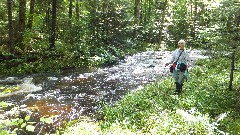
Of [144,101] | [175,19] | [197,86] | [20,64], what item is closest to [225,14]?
[197,86]

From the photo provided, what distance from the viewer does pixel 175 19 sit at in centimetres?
3522

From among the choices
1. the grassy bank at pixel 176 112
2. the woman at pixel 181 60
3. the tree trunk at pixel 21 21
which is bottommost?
the grassy bank at pixel 176 112

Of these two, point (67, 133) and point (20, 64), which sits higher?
point (20, 64)

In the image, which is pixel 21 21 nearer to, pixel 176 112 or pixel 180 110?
pixel 176 112

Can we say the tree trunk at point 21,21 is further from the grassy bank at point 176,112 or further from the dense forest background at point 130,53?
the grassy bank at point 176,112

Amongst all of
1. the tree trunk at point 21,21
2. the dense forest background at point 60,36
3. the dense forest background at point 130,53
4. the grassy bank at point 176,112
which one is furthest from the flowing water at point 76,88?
the tree trunk at point 21,21

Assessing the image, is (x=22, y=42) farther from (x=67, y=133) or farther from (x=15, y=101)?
(x=67, y=133)

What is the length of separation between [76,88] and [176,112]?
6.61 meters

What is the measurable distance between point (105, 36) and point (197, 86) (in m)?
12.3

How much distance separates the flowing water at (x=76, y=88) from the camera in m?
10.4

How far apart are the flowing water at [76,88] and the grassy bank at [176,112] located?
1.42m

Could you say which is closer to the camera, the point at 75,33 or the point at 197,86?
the point at 197,86

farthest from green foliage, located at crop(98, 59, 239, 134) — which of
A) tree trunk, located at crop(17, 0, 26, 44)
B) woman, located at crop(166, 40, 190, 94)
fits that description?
tree trunk, located at crop(17, 0, 26, 44)

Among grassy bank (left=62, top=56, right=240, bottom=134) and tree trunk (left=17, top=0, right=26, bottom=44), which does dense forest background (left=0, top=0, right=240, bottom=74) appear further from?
grassy bank (left=62, top=56, right=240, bottom=134)
